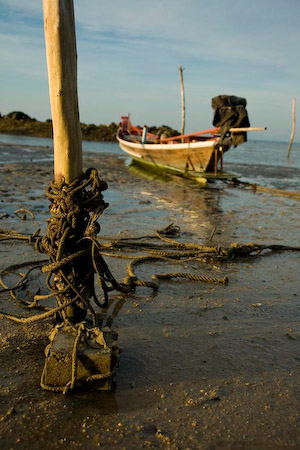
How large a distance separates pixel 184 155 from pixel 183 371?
1417 cm

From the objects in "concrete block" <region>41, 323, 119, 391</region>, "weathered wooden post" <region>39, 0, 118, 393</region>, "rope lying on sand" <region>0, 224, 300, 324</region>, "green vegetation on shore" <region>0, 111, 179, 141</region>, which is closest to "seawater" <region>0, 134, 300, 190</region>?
"rope lying on sand" <region>0, 224, 300, 324</region>

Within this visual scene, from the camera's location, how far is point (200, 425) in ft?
7.76

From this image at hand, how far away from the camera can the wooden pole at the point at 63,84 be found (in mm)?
2695

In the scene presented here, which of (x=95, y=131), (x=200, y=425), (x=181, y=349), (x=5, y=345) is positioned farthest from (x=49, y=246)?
(x=95, y=131)

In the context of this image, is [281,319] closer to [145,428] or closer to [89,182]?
[145,428]

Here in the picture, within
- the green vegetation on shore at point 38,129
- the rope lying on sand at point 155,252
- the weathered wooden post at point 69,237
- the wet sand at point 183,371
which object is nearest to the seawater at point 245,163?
the rope lying on sand at point 155,252

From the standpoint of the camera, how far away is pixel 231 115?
14.1 metres

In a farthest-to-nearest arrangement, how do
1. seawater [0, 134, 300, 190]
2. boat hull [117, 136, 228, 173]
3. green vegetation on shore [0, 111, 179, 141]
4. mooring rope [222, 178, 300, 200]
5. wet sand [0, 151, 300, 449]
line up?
green vegetation on shore [0, 111, 179, 141], seawater [0, 134, 300, 190], boat hull [117, 136, 228, 173], mooring rope [222, 178, 300, 200], wet sand [0, 151, 300, 449]

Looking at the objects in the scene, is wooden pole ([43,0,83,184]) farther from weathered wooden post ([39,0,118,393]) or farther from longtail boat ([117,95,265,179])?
longtail boat ([117,95,265,179])

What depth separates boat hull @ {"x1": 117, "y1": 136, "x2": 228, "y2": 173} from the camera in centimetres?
1520

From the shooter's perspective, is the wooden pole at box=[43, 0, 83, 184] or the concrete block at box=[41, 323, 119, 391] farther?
the wooden pole at box=[43, 0, 83, 184]

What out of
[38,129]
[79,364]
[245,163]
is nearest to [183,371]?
[79,364]

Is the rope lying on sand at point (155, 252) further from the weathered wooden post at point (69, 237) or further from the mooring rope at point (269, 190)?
the mooring rope at point (269, 190)

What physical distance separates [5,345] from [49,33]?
2.31 m
